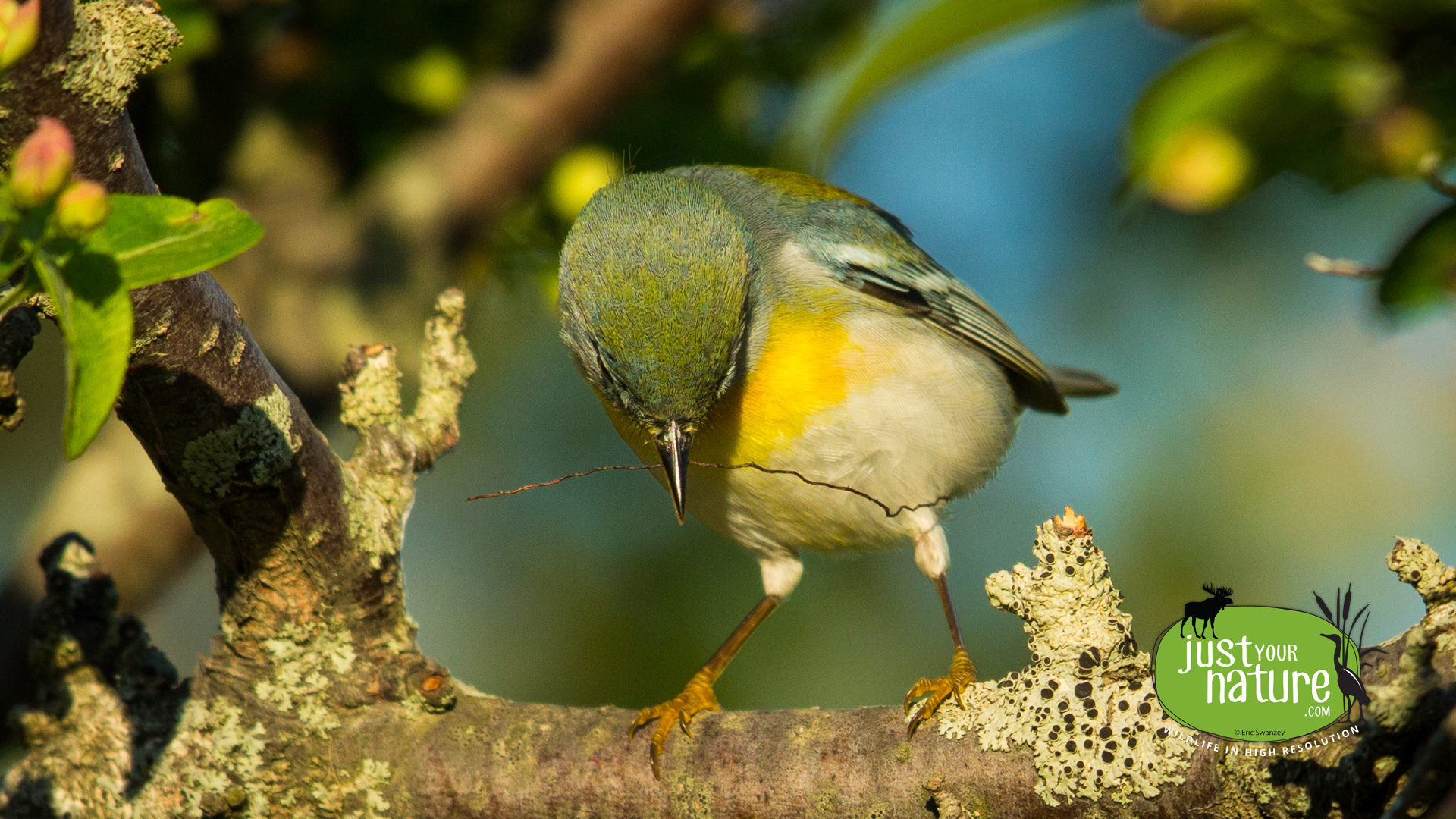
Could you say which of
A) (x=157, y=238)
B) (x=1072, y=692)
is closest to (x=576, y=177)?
(x=1072, y=692)

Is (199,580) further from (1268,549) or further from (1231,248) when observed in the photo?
(1231,248)

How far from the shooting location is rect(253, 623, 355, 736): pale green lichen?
2.70 metres

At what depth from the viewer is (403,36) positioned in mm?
3930

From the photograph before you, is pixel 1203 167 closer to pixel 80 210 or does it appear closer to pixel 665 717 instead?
pixel 665 717

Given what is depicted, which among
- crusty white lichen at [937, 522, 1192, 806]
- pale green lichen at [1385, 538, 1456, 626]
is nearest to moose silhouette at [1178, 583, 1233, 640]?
crusty white lichen at [937, 522, 1192, 806]

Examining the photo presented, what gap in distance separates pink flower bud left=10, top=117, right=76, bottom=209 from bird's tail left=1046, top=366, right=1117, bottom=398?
4.08 meters

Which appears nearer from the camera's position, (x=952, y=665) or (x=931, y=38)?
(x=931, y=38)

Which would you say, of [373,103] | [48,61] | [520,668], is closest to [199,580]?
[520,668]

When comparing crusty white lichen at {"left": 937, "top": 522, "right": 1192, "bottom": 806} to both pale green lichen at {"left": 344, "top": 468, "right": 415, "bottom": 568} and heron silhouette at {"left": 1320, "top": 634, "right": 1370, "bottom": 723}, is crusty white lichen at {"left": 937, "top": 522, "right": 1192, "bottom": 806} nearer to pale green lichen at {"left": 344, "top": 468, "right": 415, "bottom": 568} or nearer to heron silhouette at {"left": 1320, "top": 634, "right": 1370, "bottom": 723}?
heron silhouette at {"left": 1320, "top": 634, "right": 1370, "bottom": 723}

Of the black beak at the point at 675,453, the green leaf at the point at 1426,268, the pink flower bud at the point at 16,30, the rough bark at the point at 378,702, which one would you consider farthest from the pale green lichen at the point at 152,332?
the green leaf at the point at 1426,268

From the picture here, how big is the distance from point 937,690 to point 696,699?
2.56ft

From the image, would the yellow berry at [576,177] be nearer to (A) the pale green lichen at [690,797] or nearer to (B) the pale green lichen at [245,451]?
(B) the pale green lichen at [245,451]

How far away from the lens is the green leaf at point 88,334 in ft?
3.96

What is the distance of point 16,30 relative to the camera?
1.35 meters
